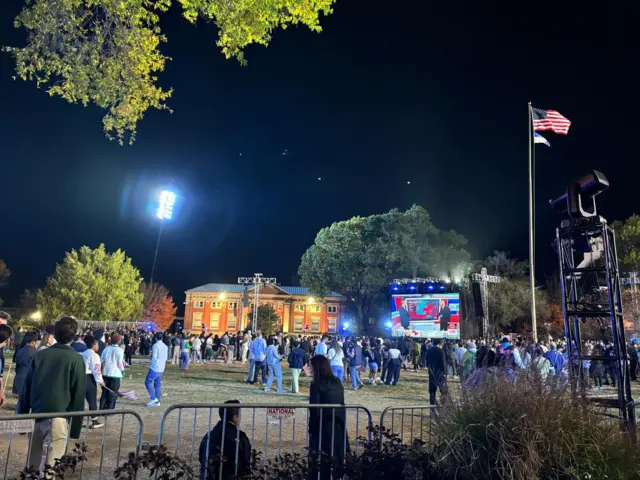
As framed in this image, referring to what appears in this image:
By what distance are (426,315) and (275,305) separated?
4870 centimetres

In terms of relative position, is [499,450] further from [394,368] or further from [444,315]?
[444,315]

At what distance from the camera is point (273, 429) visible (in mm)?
8797

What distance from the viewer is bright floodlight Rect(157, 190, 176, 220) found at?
1139 inches

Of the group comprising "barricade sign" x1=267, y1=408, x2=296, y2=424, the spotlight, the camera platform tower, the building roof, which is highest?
the building roof

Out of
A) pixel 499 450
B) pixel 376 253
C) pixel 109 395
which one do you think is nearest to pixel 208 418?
pixel 109 395

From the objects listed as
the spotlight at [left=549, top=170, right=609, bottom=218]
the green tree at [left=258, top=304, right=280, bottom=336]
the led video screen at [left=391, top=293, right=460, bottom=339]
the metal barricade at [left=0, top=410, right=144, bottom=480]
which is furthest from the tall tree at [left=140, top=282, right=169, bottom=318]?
the spotlight at [left=549, top=170, right=609, bottom=218]

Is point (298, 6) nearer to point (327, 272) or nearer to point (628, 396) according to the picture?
point (628, 396)

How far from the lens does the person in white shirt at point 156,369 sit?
36.1 ft

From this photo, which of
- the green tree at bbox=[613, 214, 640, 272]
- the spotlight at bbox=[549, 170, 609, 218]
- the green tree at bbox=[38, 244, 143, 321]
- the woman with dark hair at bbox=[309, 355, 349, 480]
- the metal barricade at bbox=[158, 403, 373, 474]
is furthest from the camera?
the green tree at bbox=[38, 244, 143, 321]

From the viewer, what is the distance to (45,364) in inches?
191

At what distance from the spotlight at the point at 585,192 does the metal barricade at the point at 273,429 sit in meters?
4.35

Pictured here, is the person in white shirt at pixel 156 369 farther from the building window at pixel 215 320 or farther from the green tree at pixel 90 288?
the building window at pixel 215 320

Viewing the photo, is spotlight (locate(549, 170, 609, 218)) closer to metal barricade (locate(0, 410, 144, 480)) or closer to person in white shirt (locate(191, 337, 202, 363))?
metal barricade (locate(0, 410, 144, 480))

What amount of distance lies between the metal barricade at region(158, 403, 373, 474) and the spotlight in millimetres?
4350
